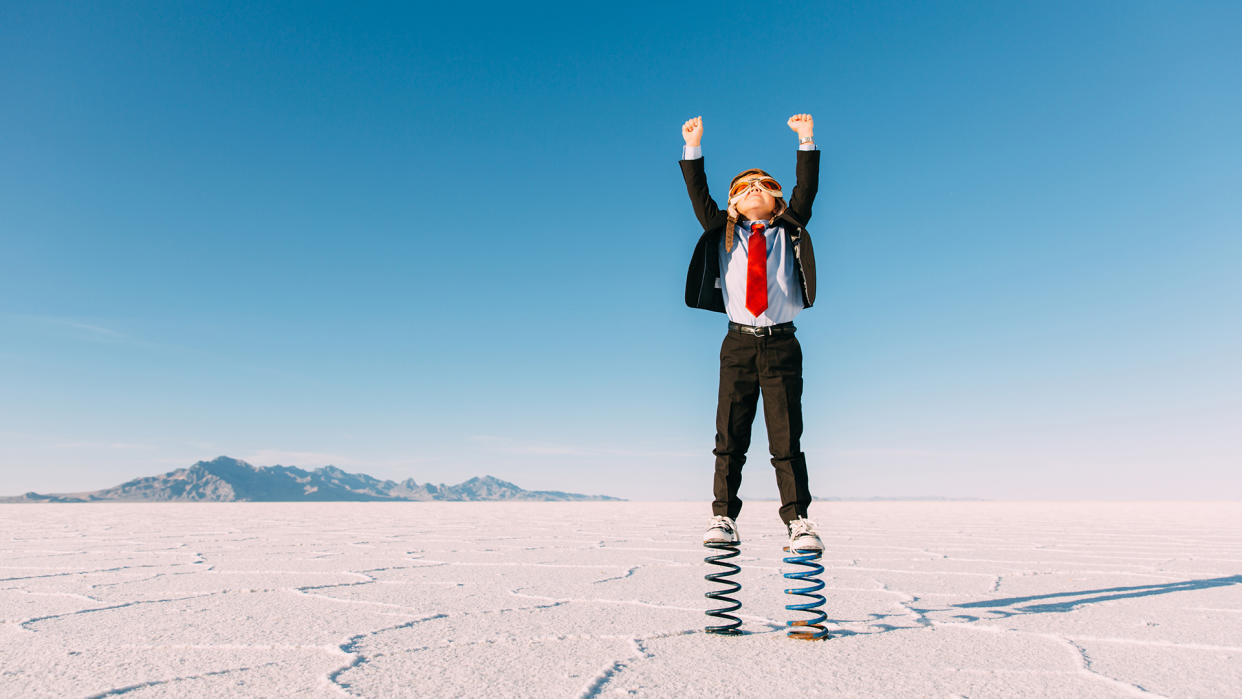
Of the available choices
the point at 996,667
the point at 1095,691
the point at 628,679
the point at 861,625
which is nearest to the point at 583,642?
the point at 628,679

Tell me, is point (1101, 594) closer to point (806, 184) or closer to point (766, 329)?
point (766, 329)

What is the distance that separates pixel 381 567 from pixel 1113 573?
13.9ft

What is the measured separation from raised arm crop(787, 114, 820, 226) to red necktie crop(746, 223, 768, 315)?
0.55 ft

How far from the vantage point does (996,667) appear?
183cm

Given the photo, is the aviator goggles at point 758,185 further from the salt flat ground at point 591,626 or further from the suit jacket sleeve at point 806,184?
the salt flat ground at point 591,626

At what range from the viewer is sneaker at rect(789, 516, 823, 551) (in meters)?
2.13

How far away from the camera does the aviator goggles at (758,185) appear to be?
2.47 m

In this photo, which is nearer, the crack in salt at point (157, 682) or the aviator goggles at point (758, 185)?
the crack in salt at point (157, 682)

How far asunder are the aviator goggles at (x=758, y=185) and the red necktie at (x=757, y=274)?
156mm

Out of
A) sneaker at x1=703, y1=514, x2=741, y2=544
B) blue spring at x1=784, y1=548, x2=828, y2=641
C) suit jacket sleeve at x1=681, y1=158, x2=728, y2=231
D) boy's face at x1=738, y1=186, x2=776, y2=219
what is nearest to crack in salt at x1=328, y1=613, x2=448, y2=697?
sneaker at x1=703, y1=514, x2=741, y2=544

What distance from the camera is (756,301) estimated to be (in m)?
2.37

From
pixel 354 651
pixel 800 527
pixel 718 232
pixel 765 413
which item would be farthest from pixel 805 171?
pixel 354 651

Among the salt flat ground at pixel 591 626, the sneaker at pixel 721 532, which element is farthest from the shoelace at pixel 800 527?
the salt flat ground at pixel 591 626

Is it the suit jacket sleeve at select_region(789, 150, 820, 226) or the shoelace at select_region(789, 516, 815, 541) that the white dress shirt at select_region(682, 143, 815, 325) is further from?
the shoelace at select_region(789, 516, 815, 541)
